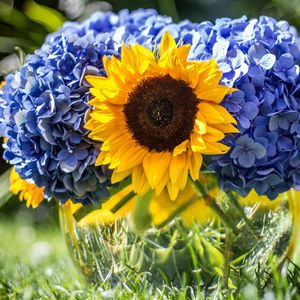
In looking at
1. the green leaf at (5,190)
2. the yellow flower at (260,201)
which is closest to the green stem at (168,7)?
the green leaf at (5,190)

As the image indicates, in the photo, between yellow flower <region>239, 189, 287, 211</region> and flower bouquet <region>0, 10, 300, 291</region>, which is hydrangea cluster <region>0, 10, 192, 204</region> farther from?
yellow flower <region>239, 189, 287, 211</region>

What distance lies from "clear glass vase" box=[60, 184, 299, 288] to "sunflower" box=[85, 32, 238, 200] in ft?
0.31

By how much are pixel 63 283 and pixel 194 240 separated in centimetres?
33

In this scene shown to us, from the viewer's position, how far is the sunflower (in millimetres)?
1013

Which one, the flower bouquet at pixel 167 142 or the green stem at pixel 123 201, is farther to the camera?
the green stem at pixel 123 201

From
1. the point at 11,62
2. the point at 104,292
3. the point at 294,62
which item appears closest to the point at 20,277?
the point at 104,292

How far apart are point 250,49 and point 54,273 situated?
0.60 m

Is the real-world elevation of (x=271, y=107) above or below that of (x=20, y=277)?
above

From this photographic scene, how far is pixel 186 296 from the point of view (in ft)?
3.73

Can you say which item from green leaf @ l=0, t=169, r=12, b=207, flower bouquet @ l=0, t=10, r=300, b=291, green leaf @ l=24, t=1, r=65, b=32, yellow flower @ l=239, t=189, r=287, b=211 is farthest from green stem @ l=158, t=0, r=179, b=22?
yellow flower @ l=239, t=189, r=287, b=211

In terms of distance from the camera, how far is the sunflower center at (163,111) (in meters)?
1.02

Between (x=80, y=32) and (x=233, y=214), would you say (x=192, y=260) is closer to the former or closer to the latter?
(x=233, y=214)

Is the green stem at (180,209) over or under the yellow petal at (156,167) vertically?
under

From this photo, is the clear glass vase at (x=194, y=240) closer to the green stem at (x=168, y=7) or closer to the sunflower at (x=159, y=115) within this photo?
the sunflower at (x=159, y=115)
